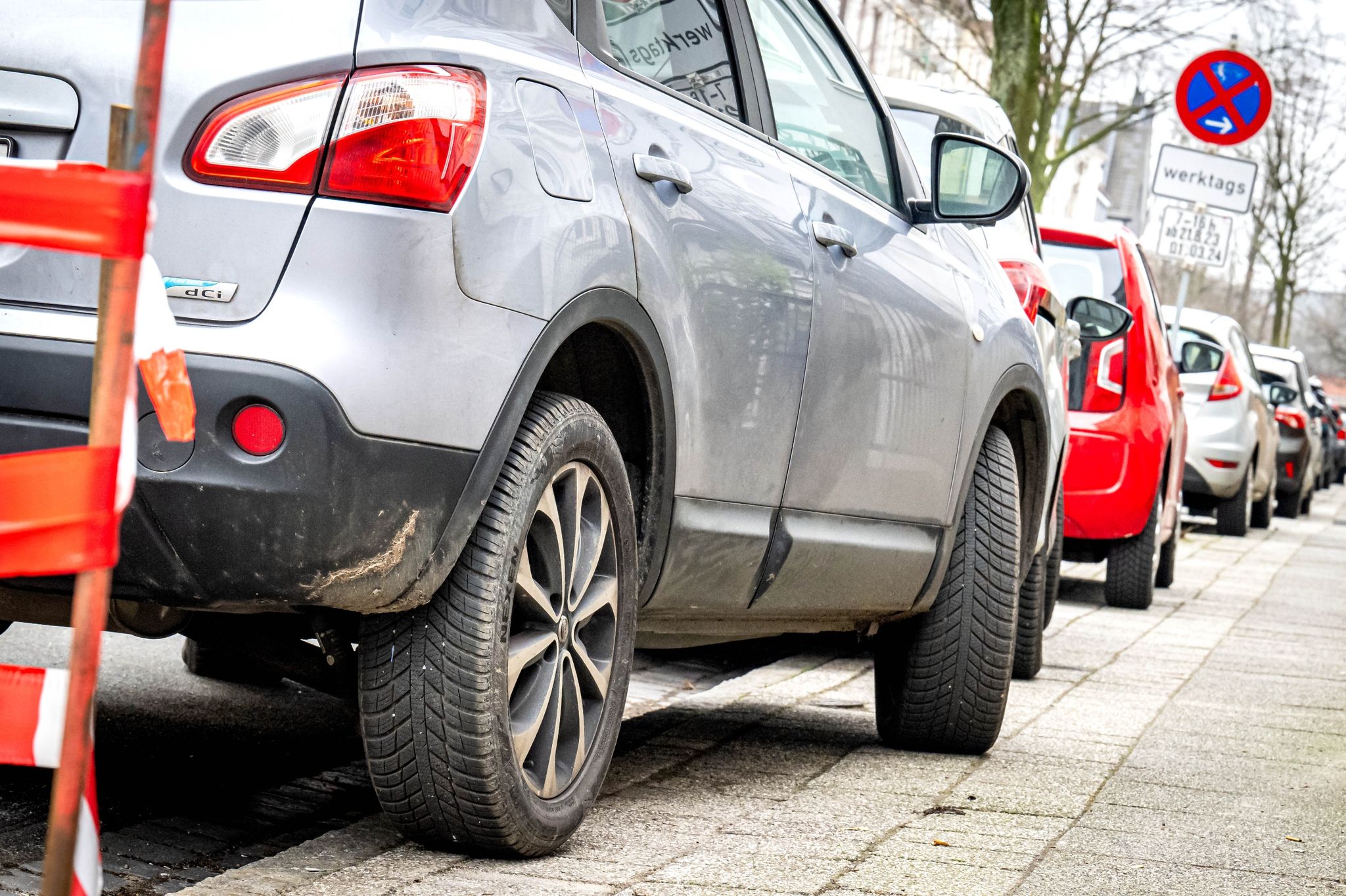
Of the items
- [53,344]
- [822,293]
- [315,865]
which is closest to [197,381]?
[53,344]

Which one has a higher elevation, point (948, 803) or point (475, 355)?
point (475, 355)

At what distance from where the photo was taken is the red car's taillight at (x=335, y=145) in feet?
8.94

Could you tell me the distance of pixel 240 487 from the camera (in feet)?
8.70

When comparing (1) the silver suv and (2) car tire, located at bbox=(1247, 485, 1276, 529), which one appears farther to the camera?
(2) car tire, located at bbox=(1247, 485, 1276, 529)

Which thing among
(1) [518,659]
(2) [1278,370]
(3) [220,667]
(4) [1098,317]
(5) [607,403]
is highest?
(4) [1098,317]

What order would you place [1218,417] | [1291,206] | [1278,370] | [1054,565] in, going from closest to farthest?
[1054,565] < [1218,417] < [1278,370] < [1291,206]

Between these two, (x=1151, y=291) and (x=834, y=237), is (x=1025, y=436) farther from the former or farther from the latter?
(x=1151, y=291)

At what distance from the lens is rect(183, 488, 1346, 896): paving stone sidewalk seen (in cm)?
320

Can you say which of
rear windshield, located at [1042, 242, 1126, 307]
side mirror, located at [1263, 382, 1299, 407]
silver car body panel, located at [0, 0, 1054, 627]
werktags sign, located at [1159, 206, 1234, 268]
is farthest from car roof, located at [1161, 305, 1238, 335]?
silver car body panel, located at [0, 0, 1054, 627]

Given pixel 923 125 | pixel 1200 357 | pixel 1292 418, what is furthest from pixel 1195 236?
pixel 923 125

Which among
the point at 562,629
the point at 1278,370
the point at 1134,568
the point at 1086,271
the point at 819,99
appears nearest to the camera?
the point at 562,629

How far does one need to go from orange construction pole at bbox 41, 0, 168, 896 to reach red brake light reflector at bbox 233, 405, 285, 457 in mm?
1026

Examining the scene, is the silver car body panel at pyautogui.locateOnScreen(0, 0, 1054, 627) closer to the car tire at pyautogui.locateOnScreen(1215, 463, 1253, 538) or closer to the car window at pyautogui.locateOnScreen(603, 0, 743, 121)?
the car window at pyautogui.locateOnScreen(603, 0, 743, 121)

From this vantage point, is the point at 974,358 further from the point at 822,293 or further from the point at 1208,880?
the point at 1208,880
